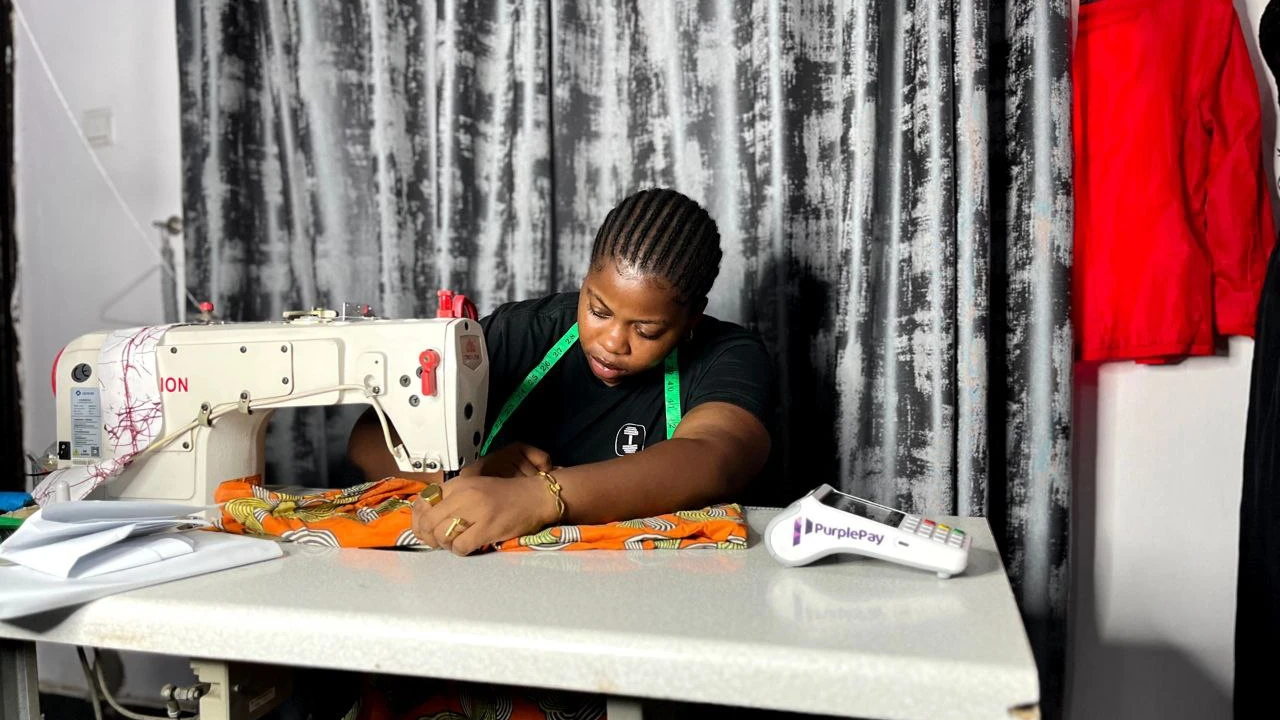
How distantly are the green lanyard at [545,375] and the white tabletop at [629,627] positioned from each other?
0.59 m

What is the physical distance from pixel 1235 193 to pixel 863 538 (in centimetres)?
127

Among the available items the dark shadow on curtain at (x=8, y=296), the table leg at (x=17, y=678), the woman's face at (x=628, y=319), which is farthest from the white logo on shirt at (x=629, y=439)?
the dark shadow on curtain at (x=8, y=296)

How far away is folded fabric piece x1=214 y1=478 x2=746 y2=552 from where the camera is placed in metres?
1.06

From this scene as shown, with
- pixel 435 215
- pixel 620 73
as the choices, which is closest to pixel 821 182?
pixel 620 73

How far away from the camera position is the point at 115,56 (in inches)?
95.3

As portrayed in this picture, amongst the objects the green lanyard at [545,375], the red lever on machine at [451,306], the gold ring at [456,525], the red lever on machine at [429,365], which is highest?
the red lever on machine at [451,306]

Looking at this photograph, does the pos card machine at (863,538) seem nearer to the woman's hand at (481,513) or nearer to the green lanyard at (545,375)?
the woman's hand at (481,513)

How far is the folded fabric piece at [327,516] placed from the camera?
1083mm

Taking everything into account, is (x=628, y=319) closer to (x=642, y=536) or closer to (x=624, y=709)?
(x=642, y=536)

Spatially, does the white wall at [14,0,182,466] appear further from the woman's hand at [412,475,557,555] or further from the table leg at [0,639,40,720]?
the woman's hand at [412,475,557,555]

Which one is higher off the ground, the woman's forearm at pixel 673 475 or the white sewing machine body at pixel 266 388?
the white sewing machine body at pixel 266 388

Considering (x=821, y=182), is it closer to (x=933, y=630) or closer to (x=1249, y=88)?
(x=1249, y=88)

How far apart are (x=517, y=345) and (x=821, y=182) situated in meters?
0.78

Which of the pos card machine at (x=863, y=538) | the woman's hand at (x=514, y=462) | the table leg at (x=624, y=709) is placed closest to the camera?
the table leg at (x=624, y=709)
